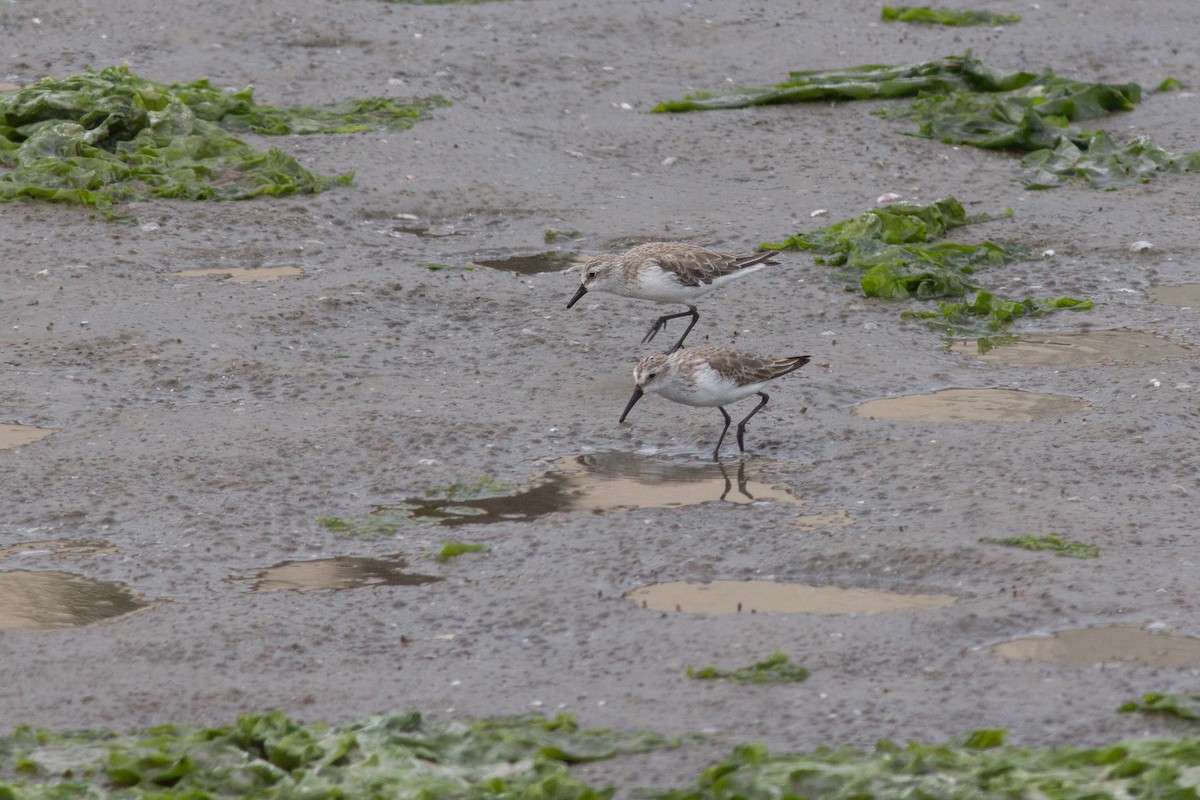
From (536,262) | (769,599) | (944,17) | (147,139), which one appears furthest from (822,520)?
(944,17)

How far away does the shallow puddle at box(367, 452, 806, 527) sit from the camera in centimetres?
767

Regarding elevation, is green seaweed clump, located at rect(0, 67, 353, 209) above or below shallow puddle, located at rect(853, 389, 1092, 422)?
above

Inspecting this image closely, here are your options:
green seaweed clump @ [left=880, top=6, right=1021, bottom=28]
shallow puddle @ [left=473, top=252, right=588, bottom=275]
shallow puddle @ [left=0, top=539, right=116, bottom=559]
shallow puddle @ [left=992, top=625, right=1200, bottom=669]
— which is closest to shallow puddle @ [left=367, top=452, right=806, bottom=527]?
shallow puddle @ [left=0, top=539, right=116, bottom=559]

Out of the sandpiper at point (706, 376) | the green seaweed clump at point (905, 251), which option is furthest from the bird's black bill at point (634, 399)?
the green seaweed clump at point (905, 251)

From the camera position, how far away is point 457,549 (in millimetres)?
7172

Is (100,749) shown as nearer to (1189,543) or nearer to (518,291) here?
(1189,543)

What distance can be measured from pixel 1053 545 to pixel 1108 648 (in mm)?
893

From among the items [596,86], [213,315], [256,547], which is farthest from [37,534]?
[596,86]

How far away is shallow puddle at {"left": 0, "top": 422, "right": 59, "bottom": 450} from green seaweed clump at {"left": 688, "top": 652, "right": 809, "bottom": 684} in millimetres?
4031

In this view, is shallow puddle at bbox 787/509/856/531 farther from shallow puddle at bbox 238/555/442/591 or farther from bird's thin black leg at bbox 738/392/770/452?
shallow puddle at bbox 238/555/442/591

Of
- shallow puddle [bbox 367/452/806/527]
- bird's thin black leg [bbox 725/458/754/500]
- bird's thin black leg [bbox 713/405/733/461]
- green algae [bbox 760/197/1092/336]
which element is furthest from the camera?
green algae [bbox 760/197/1092/336]

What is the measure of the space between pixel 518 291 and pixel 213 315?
1.97 metres

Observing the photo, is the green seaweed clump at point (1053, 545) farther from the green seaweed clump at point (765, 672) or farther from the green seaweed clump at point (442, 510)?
the green seaweed clump at point (442, 510)

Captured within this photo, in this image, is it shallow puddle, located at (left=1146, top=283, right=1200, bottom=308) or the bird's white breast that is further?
shallow puddle, located at (left=1146, top=283, right=1200, bottom=308)
